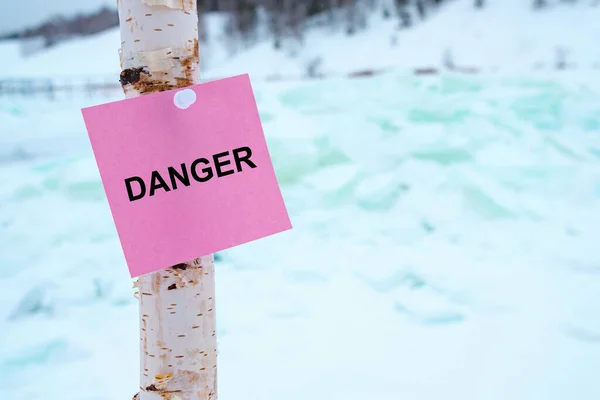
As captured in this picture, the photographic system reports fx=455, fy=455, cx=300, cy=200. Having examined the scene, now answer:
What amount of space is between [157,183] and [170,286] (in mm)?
129

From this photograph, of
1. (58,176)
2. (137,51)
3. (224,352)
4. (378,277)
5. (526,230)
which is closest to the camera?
(137,51)

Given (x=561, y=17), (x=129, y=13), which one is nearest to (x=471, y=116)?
(x=129, y=13)

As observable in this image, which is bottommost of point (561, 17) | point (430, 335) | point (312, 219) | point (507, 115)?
point (430, 335)

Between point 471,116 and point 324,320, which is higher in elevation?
point 471,116

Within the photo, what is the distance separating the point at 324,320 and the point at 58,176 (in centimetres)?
226

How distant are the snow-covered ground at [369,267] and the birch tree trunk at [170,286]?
0.82m

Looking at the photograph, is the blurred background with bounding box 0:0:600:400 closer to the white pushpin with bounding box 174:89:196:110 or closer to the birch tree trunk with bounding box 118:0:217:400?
the birch tree trunk with bounding box 118:0:217:400

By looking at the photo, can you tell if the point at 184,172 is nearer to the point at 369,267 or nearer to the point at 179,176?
the point at 179,176

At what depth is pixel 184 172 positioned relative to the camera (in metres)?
0.55

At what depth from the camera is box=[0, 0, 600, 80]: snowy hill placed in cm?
1280

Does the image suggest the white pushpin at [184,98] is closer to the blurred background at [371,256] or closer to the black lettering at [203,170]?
the black lettering at [203,170]

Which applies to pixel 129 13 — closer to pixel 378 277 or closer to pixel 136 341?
pixel 136 341

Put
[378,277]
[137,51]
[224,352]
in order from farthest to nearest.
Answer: [378,277] → [224,352] → [137,51]

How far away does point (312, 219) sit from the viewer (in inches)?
104
